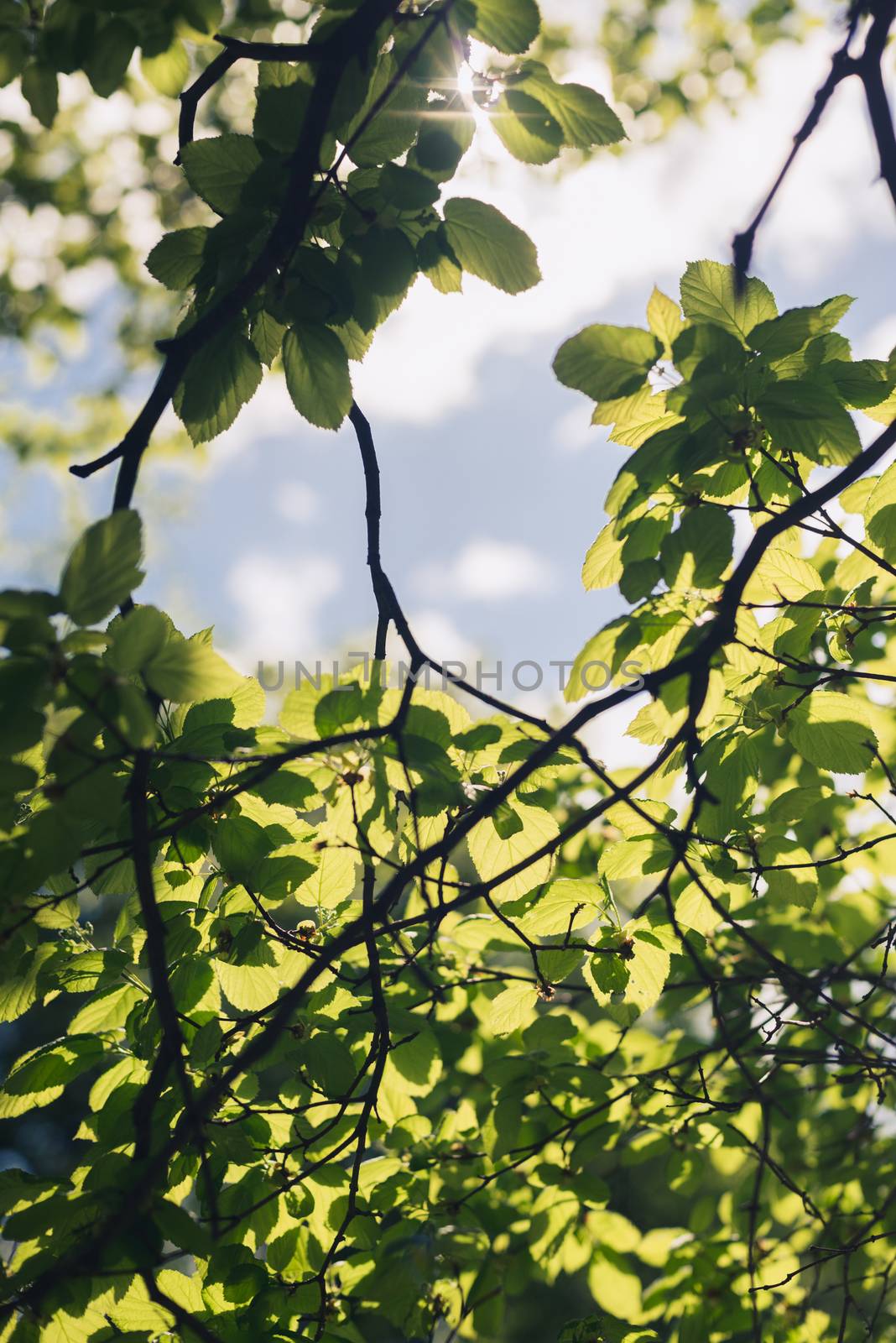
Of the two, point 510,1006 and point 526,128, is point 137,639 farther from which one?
point 510,1006

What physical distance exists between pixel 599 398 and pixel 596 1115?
5.88 ft

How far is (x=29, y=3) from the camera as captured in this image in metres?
1.46

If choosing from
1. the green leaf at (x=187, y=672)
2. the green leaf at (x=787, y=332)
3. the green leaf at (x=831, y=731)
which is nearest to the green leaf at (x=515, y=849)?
the green leaf at (x=831, y=731)

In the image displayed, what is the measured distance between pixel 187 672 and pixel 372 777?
43 cm

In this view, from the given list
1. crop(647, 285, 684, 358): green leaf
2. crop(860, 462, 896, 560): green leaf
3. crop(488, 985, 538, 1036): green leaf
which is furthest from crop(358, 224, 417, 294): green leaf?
crop(488, 985, 538, 1036): green leaf

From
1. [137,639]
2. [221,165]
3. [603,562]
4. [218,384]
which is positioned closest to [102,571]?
[137,639]

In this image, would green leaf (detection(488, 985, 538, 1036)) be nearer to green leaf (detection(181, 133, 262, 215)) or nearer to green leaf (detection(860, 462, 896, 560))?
green leaf (detection(860, 462, 896, 560))

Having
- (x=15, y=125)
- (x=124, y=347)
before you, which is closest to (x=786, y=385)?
(x=15, y=125)

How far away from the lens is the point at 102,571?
3.53ft

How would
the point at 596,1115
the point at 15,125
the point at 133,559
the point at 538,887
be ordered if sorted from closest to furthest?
the point at 133,559, the point at 538,887, the point at 596,1115, the point at 15,125

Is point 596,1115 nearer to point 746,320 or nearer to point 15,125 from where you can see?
point 746,320

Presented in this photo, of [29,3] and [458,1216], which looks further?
[458,1216]

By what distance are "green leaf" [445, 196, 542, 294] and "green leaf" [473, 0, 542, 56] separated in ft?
0.72

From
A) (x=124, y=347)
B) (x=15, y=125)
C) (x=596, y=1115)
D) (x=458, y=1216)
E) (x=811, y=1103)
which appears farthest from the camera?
(x=124, y=347)
